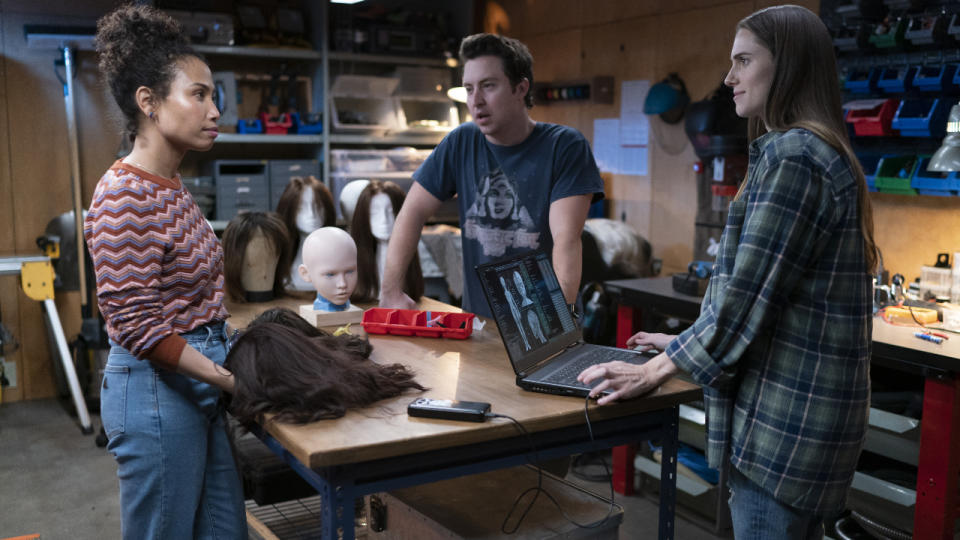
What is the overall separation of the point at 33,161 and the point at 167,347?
4133mm

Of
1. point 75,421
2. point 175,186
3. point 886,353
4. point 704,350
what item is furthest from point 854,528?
point 75,421

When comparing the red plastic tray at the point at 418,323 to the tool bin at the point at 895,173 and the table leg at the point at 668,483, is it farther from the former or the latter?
the tool bin at the point at 895,173

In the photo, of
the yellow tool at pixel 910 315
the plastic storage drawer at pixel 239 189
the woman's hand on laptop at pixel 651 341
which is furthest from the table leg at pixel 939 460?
the plastic storage drawer at pixel 239 189

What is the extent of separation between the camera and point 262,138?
520 centimetres

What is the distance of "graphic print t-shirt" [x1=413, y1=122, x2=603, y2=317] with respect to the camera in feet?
8.16

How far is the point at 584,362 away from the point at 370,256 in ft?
4.58

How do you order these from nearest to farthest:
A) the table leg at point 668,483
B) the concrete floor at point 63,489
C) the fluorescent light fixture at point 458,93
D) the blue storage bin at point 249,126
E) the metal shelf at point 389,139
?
the table leg at point 668,483 < the concrete floor at point 63,489 < the blue storage bin at point 249,126 < the fluorescent light fixture at point 458,93 < the metal shelf at point 389,139

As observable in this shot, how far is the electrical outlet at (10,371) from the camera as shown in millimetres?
5051

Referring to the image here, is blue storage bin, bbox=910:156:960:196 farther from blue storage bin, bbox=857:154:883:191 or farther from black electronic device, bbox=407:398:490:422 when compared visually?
black electronic device, bbox=407:398:490:422

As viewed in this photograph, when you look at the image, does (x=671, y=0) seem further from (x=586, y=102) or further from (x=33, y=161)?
(x=33, y=161)

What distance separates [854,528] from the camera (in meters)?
2.98

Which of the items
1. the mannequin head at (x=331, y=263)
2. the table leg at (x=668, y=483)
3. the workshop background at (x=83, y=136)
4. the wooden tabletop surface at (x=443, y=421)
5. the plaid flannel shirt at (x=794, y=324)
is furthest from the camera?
the workshop background at (x=83, y=136)

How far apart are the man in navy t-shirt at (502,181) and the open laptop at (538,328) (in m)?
0.28

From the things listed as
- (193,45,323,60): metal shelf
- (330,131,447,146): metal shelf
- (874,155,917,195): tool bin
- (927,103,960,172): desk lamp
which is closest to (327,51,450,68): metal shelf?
(193,45,323,60): metal shelf
